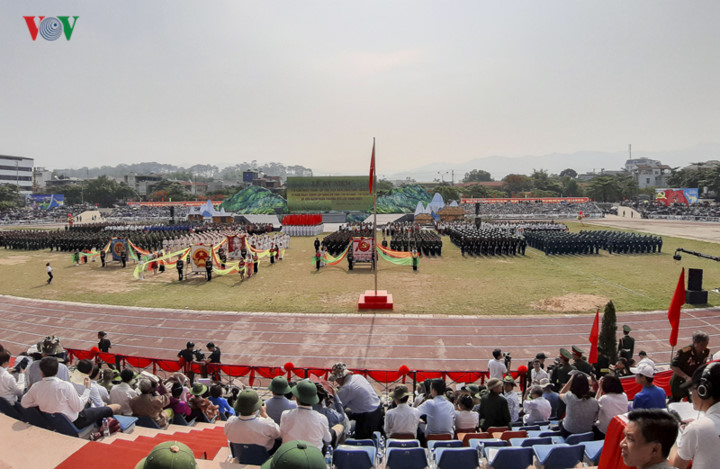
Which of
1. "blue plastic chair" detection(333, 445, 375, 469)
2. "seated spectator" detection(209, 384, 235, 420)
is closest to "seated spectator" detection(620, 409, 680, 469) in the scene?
"blue plastic chair" detection(333, 445, 375, 469)

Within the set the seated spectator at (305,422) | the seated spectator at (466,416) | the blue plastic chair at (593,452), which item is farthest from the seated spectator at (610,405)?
the seated spectator at (305,422)

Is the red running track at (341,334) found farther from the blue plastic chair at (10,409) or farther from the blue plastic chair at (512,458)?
the blue plastic chair at (512,458)

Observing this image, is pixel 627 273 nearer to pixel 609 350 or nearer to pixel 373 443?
pixel 609 350

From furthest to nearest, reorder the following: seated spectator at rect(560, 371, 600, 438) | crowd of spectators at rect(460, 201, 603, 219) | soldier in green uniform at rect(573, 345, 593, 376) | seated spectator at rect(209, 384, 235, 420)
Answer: crowd of spectators at rect(460, 201, 603, 219) < soldier in green uniform at rect(573, 345, 593, 376) < seated spectator at rect(209, 384, 235, 420) < seated spectator at rect(560, 371, 600, 438)

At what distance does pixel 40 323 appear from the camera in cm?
1450

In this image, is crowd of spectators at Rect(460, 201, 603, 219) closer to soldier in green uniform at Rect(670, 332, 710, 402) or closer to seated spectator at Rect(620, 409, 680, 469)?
soldier in green uniform at Rect(670, 332, 710, 402)

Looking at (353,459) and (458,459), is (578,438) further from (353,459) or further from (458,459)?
(353,459)

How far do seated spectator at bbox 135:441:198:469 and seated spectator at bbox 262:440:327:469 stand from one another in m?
0.47

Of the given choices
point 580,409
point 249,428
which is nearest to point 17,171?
point 249,428

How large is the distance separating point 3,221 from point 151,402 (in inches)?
3162

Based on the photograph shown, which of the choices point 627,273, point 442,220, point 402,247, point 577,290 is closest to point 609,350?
point 577,290

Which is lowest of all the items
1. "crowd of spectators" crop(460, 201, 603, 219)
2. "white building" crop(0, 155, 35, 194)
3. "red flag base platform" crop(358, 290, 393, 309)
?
"red flag base platform" crop(358, 290, 393, 309)

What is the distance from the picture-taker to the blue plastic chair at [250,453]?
4.11 metres

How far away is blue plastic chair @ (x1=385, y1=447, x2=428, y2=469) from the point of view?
3963mm
